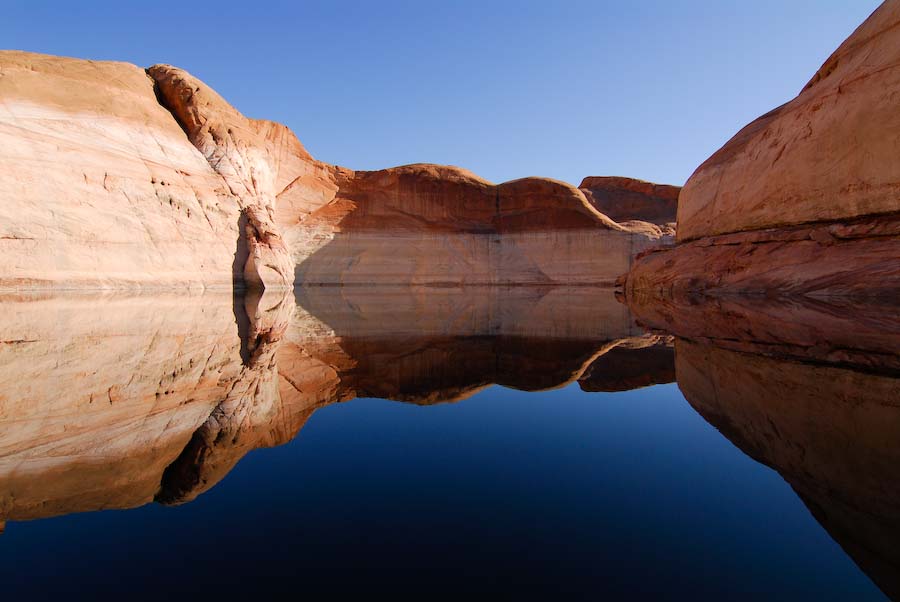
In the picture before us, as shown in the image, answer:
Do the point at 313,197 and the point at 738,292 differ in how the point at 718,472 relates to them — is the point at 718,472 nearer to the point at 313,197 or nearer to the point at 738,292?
the point at 738,292

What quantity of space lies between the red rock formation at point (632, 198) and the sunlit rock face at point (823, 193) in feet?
91.3

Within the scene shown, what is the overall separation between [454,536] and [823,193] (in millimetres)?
11150

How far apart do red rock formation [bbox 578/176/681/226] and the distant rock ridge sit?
1084 cm

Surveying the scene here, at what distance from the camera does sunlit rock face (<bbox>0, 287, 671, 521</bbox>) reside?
207 centimetres

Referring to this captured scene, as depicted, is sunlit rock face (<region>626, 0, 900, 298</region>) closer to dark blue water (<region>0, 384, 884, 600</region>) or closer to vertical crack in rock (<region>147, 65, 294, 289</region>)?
dark blue water (<region>0, 384, 884, 600</region>)

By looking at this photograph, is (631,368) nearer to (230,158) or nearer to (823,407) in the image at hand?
(823,407)

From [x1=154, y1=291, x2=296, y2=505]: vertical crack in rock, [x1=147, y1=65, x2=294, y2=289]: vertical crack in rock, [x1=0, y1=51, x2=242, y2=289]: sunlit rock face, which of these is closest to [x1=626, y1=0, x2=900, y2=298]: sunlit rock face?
[x1=154, y1=291, x2=296, y2=505]: vertical crack in rock

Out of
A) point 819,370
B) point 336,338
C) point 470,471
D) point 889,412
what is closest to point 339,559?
point 470,471

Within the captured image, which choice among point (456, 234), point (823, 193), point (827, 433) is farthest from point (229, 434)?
point (456, 234)

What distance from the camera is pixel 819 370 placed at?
3650 millimetres

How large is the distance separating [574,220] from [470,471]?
28565mm

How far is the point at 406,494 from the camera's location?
1.84m

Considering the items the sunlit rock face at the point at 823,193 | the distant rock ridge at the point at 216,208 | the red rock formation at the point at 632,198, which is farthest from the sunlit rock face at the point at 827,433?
the red rock formation at the point at 632,198

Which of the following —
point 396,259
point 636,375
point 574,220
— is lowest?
point 636,375
